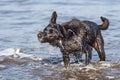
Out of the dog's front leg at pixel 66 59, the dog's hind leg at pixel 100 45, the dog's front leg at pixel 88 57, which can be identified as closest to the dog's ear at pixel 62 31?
the dog's front leg at pixel 66 59

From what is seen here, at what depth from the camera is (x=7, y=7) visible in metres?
17.5

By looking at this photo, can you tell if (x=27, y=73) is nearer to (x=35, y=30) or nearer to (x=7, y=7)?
(x=35, y=30)

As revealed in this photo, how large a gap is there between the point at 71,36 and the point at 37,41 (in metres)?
3.11

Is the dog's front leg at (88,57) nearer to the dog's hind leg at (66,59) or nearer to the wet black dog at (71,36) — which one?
the wet black dog at (71,36)

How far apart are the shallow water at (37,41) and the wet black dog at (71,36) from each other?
16.0 inches

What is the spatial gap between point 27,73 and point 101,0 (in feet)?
32.0

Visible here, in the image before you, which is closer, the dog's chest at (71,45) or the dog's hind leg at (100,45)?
the dog's chest at (71,45)

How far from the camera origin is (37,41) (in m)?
12.1

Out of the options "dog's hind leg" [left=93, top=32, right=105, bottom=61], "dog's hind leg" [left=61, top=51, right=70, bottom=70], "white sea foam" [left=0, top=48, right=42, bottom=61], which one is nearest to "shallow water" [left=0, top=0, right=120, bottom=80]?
A: "white sea foam" [left=0, top=48, right=42, bottom=61]

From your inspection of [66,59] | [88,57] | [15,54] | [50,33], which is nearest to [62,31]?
[50,33]

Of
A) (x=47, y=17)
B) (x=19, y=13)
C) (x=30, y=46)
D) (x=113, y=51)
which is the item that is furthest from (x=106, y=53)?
(x=19, y=13)

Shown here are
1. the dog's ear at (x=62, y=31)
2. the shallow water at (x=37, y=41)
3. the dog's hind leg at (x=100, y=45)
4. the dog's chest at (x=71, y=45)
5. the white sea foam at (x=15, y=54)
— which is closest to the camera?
the dog's ear at (x=62, y=31)

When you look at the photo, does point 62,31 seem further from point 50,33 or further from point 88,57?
point 88,57

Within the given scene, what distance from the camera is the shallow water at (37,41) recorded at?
912 cm
